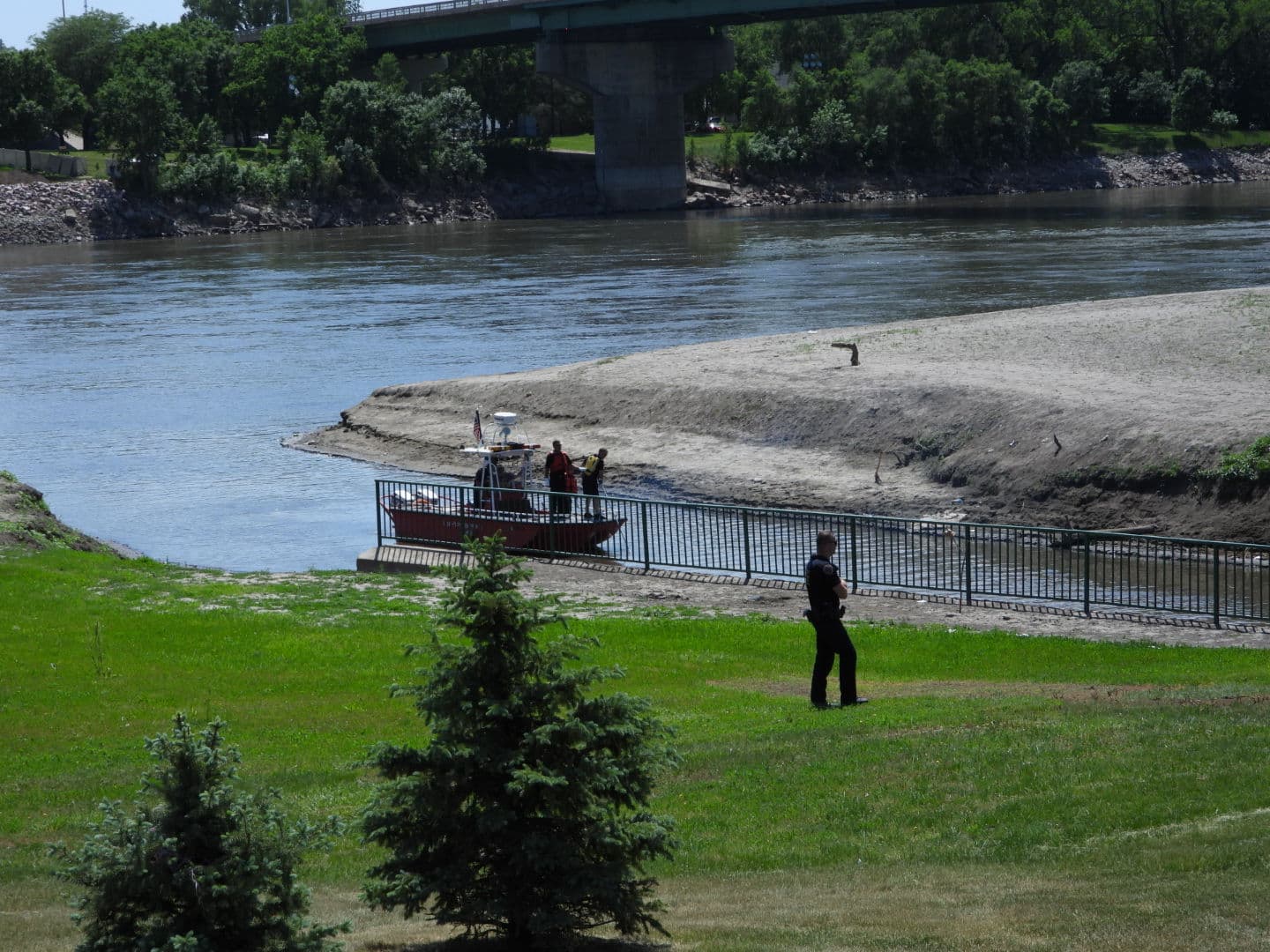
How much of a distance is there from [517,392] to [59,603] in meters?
20.2

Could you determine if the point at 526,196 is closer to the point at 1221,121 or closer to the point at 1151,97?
the point at 1151,97

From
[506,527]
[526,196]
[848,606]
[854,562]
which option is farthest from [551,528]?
[526,196]

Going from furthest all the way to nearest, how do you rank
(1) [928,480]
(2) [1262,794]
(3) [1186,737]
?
(1) [928,480] → (3) [1186,737] → (2) [1262,794]

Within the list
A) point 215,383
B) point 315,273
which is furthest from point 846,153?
point 215,383

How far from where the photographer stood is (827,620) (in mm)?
15461

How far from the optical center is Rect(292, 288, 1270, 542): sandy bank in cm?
2927

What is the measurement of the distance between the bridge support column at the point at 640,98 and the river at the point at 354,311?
18468 millimetres

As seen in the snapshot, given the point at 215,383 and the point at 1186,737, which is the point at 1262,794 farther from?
the point at 215,383

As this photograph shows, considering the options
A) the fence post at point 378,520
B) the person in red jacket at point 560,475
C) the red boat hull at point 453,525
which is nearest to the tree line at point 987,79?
the fence post at point 378,520

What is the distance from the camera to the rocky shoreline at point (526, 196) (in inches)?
4478

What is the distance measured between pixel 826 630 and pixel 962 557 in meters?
10.8

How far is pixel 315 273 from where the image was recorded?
275ft

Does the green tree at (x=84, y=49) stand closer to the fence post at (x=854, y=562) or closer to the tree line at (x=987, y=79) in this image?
the tree line at (x=987, y=79)

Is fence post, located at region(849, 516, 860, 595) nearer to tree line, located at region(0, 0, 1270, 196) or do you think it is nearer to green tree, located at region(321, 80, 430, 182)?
tree line, located at region(0, 0, 1270, 196)
